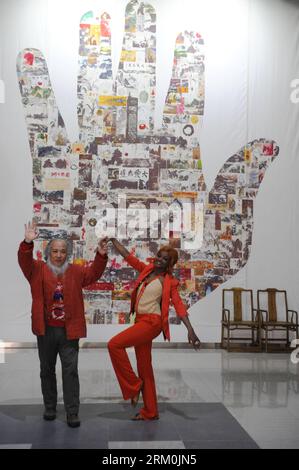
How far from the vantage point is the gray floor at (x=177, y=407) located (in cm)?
430

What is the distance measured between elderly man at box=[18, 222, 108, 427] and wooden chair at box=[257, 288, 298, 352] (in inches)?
179

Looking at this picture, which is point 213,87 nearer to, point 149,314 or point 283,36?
point 283,36

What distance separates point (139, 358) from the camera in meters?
4.88

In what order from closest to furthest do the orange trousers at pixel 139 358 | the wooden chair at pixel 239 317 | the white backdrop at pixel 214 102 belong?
the orange trousers at pixel 139 358, the wooden chair at pixel 239 317, the white backdrop at pixel 214 102

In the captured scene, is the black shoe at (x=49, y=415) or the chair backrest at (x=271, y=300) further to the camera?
the chair backrest at (x=271, y=300)

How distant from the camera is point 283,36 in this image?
365 inches

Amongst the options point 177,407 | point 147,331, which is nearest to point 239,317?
point 177,407

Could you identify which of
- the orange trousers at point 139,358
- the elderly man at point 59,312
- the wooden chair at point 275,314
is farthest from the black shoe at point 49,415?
the wooden chair at point 275,314

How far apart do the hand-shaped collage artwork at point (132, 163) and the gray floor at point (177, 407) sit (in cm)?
156

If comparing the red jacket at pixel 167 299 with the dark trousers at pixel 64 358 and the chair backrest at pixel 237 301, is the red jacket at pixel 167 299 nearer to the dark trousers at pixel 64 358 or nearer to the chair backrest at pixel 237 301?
the dark trousers at pixel 64 358

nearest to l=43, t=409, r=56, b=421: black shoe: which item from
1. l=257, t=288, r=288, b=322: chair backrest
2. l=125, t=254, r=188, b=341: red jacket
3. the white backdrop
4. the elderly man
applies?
the elderly man

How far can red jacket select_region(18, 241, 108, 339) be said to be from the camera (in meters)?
4.61

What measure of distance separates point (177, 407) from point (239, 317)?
3.72 metres
